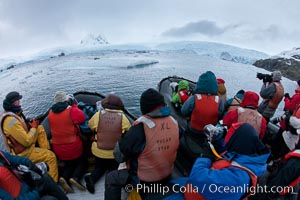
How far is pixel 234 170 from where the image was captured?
165 centimetres

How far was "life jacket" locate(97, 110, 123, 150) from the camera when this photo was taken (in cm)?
301

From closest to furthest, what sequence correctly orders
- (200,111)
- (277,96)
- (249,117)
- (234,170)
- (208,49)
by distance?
A: 1. (234,170)
2. (249,117)
3. (200,111)
4. (277,96)
5. (208,49)

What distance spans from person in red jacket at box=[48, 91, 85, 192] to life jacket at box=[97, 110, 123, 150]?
289 millimetres

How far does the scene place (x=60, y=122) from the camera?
9.92 feet

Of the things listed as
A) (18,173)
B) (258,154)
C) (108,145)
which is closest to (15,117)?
(18,173)

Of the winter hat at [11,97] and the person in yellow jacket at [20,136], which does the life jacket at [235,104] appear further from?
the winter hat at [11,97]

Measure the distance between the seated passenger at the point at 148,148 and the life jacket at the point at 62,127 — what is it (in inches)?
39.3

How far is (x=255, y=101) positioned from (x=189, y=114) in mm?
862

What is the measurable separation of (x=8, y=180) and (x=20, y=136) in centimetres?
80

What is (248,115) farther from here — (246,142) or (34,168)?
(34,168)

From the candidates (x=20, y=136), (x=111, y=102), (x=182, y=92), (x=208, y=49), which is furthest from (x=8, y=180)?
(x=208, y=49)

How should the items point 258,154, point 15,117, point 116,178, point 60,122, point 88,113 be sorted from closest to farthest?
point 258,154 → point 116,178 → point 15,117 → point 60,122 → point 88,113

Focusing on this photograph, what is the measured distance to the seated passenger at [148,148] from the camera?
7.01 feet

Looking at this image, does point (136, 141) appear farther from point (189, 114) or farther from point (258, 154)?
point (189, 114)
